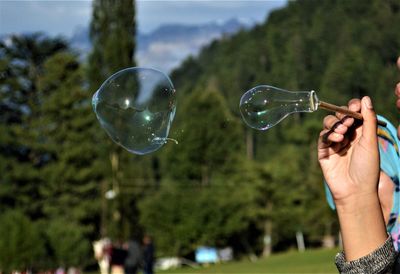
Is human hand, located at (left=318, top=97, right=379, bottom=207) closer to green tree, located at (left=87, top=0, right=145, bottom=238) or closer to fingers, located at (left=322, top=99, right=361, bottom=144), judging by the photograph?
fingers, located at (left=322, top=99, right=361, bottom=144)

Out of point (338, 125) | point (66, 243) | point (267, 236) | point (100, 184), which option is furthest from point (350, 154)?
point (267, 236)

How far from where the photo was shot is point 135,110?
4.00m

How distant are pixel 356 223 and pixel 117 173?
47981mm

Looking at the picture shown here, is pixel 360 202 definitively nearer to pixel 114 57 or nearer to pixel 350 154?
pixel 350 154

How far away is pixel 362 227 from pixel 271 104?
75 centimetres

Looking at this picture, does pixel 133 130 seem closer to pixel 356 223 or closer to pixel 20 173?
pixel 356 223

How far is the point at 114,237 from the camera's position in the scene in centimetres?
4753

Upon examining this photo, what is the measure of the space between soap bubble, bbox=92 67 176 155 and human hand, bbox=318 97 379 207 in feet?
4.99

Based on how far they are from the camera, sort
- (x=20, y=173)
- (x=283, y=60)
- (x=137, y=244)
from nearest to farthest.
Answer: (x=137, y=244) → (x=20, y=173) → (x=283, y=60)

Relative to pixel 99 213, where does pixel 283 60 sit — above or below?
above

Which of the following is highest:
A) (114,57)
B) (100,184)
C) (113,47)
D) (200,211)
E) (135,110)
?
(113,47)

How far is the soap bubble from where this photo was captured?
3787mm

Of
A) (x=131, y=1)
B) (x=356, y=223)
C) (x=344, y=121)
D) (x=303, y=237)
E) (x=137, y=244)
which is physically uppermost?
(x=131, y=1)

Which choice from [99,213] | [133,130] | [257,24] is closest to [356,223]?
[133,130]
